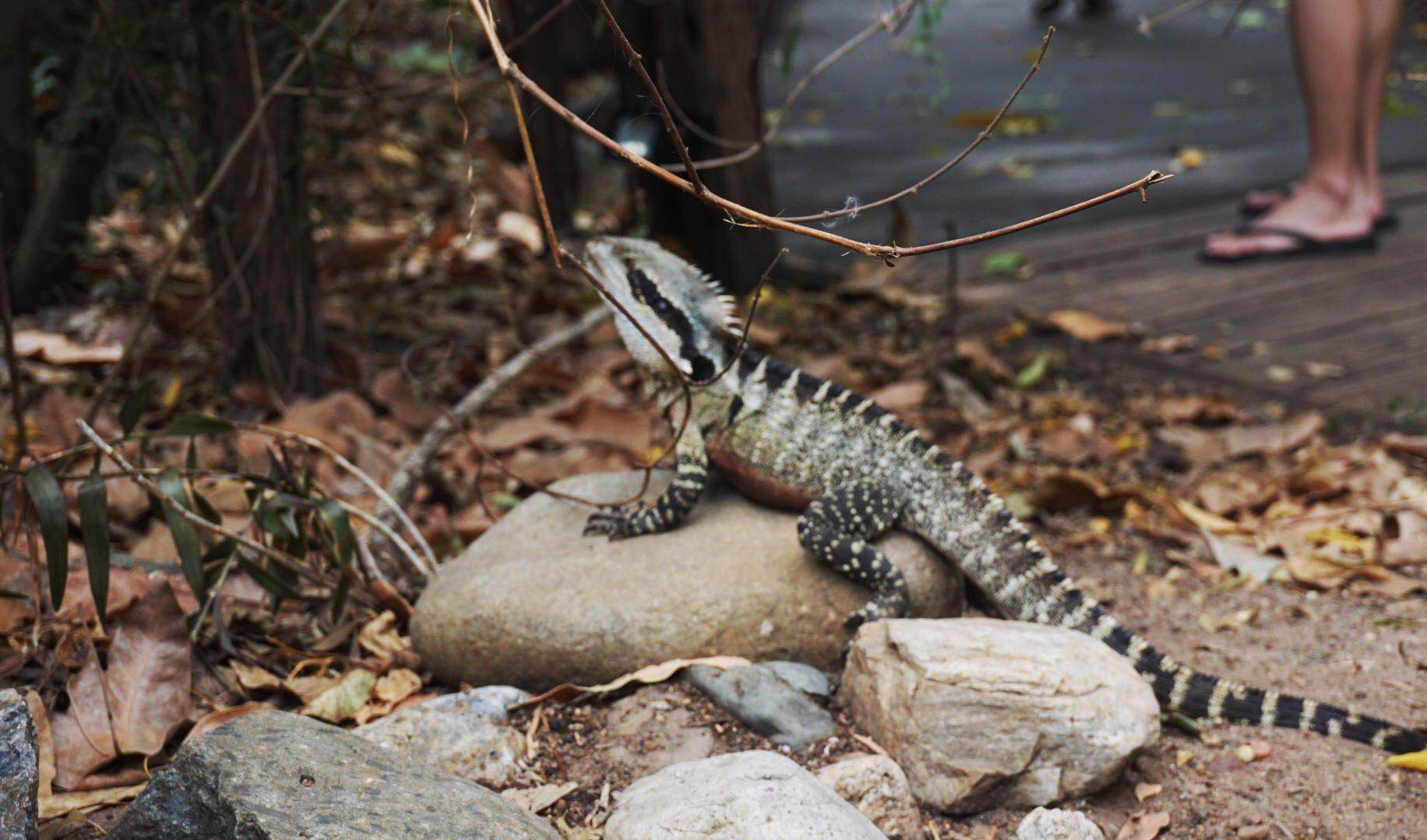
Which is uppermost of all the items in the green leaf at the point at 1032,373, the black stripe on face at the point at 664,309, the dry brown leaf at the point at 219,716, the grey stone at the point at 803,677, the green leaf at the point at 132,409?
the black stripe on face at the point at 664,309

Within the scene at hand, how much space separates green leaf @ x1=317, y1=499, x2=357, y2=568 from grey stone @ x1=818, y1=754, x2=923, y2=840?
1.52 meters

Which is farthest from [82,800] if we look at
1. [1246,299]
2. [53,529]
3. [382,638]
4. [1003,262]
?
[1246,299]

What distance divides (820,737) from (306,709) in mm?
1400

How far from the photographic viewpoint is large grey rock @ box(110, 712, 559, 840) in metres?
2.34

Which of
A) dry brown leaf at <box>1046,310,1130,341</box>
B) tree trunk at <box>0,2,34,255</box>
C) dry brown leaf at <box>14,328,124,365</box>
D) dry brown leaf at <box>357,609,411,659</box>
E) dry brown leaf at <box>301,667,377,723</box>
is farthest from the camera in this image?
dry brown leaf at <box>1046,310,1130,341</box>

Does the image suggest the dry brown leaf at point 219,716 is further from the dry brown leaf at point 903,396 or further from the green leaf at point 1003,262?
the green leaf at point 1003,262

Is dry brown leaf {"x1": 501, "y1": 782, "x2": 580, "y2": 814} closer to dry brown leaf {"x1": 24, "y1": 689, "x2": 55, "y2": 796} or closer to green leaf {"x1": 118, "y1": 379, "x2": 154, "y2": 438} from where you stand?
dry brown leaf {"x1": 24, "y1": 689, "x2": 55, "y2": 796}

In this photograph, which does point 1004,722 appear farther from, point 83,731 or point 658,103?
point 83,731

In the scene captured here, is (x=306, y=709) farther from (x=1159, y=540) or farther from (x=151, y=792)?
(x=1159, y=540)

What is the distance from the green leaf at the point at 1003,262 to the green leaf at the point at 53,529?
5.38 metres

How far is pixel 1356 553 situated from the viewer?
4.36 meters

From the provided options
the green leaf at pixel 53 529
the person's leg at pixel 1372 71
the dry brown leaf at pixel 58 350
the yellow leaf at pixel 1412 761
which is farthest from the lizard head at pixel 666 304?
the person's leg at pixel 1372 71

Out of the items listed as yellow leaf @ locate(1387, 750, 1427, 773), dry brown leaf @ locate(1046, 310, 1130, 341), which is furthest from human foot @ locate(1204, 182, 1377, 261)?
yellow leaf @ locate(1387, 750, 1427, 773)

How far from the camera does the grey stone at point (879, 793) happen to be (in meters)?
2.90
